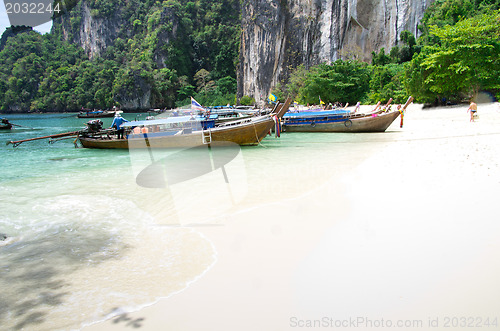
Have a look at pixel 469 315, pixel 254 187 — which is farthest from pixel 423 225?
pixel 254 187

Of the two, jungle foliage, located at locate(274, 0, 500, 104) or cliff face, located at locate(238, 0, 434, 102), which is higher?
cliff face, located at locate(238, 0, 434, 102)

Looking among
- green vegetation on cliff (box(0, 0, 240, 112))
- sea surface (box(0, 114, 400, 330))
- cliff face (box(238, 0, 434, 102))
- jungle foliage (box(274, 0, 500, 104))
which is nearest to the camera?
sea surface (box(0, 114, 400, 330))

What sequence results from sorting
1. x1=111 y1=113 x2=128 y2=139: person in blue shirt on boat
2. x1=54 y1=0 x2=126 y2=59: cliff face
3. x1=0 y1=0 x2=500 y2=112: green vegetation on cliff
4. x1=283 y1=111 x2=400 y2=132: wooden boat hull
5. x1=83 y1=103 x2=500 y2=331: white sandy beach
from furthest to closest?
x1=54 y1=0 x2=126 y2=59: cliff face, x1=0 y1=0 x2=500 y2=112: green vegetation on cliff, x1=283 y1=111 x2=400 y2=132: wooden boat hull, x1=111 y1=113 x2=128 y2=139: person in blue shirt on boat, x1=83 y1=103 x2=500 y2=331: white sandy beach

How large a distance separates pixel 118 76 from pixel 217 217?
101899 mm

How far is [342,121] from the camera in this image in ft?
76.2

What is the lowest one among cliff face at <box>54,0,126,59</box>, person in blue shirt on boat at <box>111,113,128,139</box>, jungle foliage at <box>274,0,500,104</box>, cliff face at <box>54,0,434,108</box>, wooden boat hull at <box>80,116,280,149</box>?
wooden boat hull at <box>80,116,280,149</box>

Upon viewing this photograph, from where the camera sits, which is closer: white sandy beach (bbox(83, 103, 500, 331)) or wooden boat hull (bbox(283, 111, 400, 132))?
white sandy beach (bbox(83, 103, 500, 331))

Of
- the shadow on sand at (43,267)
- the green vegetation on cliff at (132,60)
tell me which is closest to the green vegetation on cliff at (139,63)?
the green vegetation on cliff at (132,60)

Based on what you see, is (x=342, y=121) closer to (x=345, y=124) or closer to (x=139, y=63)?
(x=345, y=124)

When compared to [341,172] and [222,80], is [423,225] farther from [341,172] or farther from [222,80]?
[222,80]

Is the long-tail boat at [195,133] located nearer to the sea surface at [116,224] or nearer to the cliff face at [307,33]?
the sea surface at [116,224]

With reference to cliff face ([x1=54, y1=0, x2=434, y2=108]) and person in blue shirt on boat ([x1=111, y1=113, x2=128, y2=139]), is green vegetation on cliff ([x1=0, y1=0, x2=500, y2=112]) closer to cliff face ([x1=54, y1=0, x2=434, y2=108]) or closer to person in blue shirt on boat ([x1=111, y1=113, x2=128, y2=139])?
cliff face ([x1=54, y1=0, x2=434, y2=108])

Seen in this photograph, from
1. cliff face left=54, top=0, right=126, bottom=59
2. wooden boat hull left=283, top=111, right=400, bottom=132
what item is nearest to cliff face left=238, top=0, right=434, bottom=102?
wooden boat hull left=283, top=111, right=400, bottom=132

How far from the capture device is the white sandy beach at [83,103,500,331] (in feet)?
11.4
